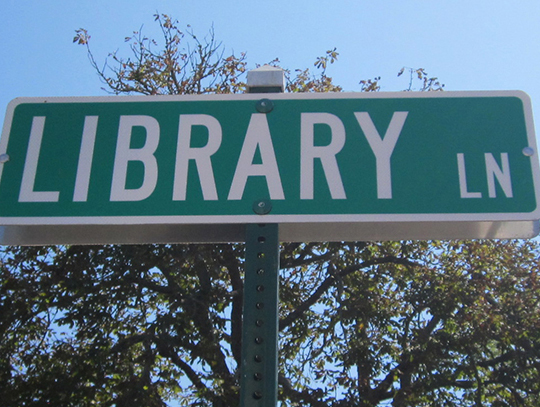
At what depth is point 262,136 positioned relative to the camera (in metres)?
1.55

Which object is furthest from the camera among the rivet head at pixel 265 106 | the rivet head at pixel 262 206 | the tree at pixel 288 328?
the tree at pixel 288 328

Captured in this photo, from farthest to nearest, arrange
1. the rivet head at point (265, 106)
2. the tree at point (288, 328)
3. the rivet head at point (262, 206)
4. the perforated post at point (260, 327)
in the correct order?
the tree at point (288, 328) < the rivet head at point (265, 106) < the rivet head at point (262, 206) < the perforated post at point (260, 327)

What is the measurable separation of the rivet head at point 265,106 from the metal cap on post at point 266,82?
0.20 ft

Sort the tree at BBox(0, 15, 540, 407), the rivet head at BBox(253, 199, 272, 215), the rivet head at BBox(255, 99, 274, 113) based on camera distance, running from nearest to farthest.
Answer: the rivet head at BBox(253, 199, 272, 215) → the rivet head at BBox(255, 99, 274, 113) → the tree at BBox(0, 15, 540, 407)

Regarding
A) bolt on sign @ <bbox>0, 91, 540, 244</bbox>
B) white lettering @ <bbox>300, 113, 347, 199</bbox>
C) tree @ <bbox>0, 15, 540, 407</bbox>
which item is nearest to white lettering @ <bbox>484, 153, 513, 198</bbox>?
bolt on sign @ <bbox>0, 91, 540, 244</bbox>

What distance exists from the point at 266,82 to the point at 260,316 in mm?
654

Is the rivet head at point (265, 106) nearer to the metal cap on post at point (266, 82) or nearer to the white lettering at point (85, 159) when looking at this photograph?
the metal cap on post at point (266, 82)

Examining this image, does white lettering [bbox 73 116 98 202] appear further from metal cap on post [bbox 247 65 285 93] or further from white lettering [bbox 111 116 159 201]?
metal cap on post [bbox 247 65 285 93]

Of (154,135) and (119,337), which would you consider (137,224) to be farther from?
(119,337)

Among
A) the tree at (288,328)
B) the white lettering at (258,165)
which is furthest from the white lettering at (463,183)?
the tree at (288,328)

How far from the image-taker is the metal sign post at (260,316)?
123 cm

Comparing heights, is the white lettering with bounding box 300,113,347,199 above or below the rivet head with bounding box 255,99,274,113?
below

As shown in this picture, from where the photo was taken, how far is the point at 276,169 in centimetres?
151

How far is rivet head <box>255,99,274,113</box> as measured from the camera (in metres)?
1.59
